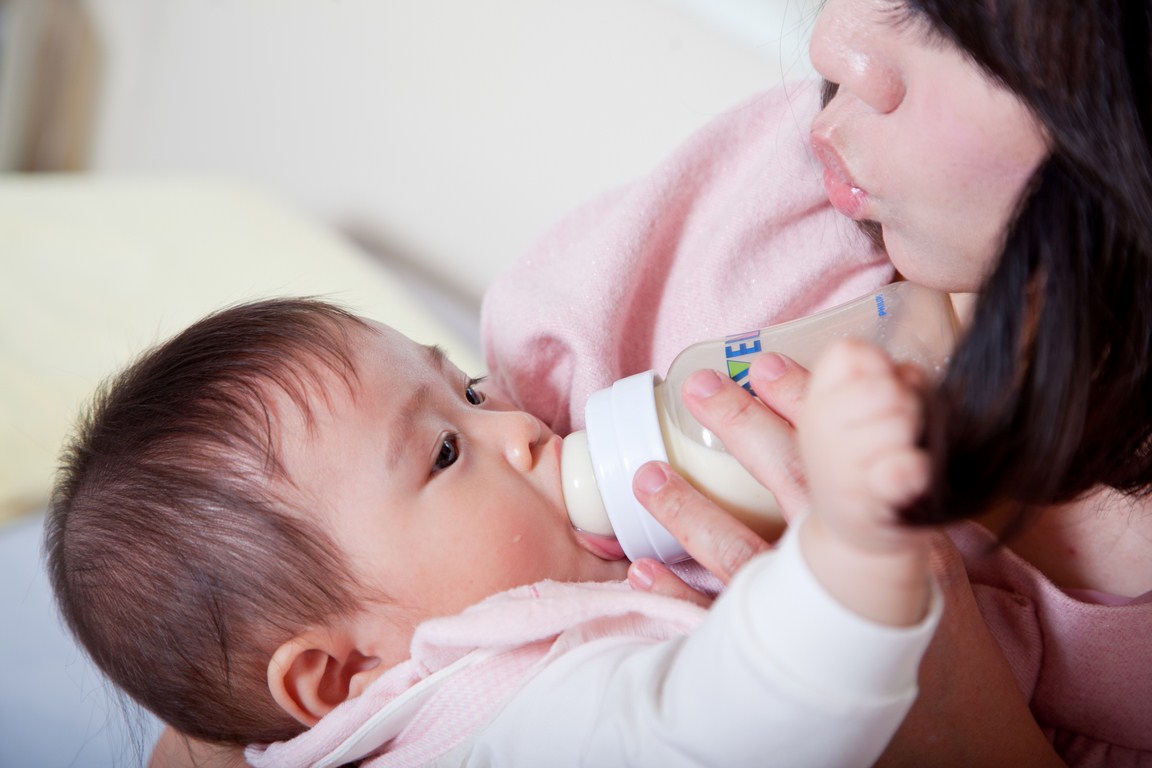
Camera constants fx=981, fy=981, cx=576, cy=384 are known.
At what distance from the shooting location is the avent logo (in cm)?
72

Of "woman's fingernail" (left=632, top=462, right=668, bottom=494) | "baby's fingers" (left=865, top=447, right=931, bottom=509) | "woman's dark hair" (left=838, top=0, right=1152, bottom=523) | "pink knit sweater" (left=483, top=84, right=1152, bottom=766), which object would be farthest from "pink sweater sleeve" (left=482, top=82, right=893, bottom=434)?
"baby's fingers" (left=865, top=447, right=931, bottom=509)

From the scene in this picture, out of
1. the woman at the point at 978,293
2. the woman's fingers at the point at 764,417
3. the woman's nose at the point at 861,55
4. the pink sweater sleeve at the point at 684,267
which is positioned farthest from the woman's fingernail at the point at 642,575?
the woman's nose at the point at 861,55

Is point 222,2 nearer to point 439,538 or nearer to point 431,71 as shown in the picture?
point 431,71

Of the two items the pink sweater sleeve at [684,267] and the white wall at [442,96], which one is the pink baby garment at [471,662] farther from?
the white wall at [442,96]

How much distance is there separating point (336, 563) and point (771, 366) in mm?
328

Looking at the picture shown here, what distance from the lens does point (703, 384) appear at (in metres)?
0.65

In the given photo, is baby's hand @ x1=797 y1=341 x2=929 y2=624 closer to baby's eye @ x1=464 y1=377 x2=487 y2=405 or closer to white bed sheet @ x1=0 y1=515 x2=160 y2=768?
baby's eye @ x1=464 y1=377 x2=487 y2=405

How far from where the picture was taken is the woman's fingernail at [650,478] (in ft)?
2.15

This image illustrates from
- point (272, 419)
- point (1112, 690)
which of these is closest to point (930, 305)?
point (1112, 690)

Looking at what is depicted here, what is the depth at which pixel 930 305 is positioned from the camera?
710 mm

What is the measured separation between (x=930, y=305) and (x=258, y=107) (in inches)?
59.4

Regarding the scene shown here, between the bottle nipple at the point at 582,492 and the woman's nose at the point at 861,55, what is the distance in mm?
310

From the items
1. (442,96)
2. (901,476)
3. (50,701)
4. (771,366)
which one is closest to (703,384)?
(771,366)

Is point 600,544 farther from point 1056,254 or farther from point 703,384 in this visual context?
point 1056,254
